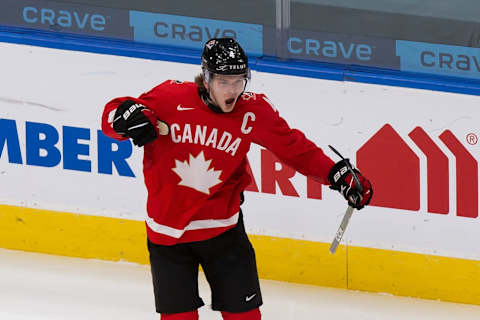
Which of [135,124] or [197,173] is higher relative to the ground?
[135,124]

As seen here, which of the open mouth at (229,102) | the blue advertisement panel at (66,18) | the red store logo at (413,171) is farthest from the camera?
the blue advertisement panel at (66,18)

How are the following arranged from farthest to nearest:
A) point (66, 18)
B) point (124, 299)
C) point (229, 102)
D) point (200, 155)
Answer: point (66, 18) → point (124, 299) → point (200, 155) → point (229, 102)

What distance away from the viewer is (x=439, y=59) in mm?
4781

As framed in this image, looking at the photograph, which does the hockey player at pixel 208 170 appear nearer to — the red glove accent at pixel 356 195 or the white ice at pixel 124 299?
the red glove accent at pixel 356 195

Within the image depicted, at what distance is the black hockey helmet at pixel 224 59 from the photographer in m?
3.38

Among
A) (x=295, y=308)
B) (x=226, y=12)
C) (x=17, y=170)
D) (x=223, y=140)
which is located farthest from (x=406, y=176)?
(x=17, y=170)

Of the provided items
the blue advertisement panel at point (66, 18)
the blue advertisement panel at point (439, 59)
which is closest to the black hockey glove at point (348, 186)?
the blue advertisement panel at point (439, 59)

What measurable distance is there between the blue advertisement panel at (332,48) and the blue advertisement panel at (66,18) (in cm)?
73

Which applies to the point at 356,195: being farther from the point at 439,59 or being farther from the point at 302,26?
the point at 302,26

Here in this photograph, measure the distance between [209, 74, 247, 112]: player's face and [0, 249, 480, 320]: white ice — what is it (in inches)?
61.4

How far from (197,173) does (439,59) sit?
168cm

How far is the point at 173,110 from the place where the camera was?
139 inches

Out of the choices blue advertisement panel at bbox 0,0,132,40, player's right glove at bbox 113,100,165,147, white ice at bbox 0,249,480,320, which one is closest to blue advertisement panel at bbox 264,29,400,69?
blue advertisement panel at bbox 0,0,132,40

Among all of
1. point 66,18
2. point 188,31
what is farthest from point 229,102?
point 66,18
